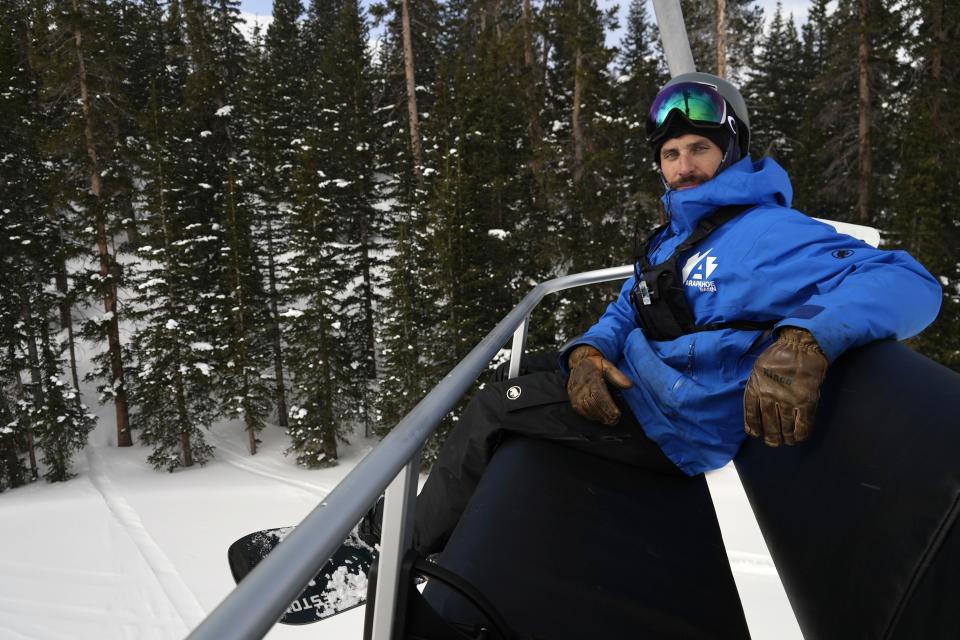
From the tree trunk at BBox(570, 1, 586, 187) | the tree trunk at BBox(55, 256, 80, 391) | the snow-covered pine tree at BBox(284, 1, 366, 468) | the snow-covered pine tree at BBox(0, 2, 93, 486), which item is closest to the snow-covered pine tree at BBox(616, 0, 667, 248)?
the tree trunk at BBox(570, 1, 586, 187)

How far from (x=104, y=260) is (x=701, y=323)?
79.5 feet

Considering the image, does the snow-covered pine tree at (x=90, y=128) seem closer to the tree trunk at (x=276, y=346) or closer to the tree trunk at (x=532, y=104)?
the tree trunk at (x=276, y=346)

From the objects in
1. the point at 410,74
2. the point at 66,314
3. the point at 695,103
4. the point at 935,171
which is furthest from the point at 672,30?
the point at 66,314

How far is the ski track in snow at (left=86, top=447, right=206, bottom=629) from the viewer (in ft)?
34.8

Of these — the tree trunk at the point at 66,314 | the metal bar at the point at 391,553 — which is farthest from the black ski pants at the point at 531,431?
the tree trunk at the point at 66,314

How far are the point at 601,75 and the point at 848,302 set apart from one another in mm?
18680

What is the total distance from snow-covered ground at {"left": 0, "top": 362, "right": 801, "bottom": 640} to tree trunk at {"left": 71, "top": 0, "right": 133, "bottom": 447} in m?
2.48

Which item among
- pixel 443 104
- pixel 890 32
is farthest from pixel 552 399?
pixel 890 32

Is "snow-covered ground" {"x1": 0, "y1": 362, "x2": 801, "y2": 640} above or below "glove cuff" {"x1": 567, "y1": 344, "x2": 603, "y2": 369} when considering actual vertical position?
below

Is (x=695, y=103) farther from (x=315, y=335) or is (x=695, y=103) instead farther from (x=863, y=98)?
(x=315, y=335)

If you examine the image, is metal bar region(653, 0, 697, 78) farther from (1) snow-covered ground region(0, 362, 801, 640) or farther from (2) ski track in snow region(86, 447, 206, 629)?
(2) ski track in snow region(86, 447, 206, 629)

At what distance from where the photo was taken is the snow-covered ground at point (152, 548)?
6.23m

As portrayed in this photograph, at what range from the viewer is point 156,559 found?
41.6 feet

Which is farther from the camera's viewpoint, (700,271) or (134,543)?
(134,543)
